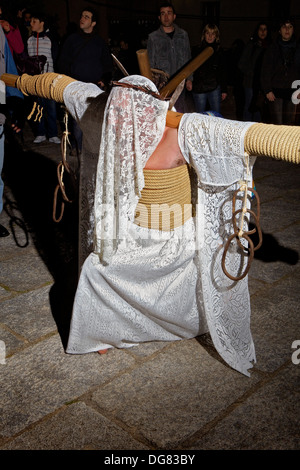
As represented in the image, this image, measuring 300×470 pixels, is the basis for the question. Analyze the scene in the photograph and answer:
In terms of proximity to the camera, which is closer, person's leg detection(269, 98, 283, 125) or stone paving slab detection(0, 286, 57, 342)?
stone paving slab detection(0, 286, 57, 342)

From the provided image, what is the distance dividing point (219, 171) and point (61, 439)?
134 centimetres

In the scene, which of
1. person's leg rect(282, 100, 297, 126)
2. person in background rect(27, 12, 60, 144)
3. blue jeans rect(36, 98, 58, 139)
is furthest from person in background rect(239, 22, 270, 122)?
blue jeans rect(36, 98, 58, 139)

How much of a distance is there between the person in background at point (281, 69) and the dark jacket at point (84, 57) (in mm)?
2052

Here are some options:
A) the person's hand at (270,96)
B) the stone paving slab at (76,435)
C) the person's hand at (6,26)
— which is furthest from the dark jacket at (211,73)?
the stone paving slab at (76,435)

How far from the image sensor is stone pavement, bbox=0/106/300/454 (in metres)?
2.17

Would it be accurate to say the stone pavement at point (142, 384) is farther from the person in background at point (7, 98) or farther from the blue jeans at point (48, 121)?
the blue jeans at point (48, 121)

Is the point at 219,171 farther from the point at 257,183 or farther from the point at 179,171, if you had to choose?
the point at 257,183

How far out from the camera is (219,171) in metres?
2.23

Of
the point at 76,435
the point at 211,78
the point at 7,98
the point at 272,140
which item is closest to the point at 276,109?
the point at 211,78

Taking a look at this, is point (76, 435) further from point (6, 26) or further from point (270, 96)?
point (6, 26)

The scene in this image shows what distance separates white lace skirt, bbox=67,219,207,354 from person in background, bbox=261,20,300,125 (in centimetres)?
438

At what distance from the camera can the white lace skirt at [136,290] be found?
103 inches

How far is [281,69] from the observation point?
6.38m

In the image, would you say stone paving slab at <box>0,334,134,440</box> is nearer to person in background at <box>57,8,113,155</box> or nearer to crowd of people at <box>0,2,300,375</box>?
crowd of people at <box>0,2,300,375</box>
